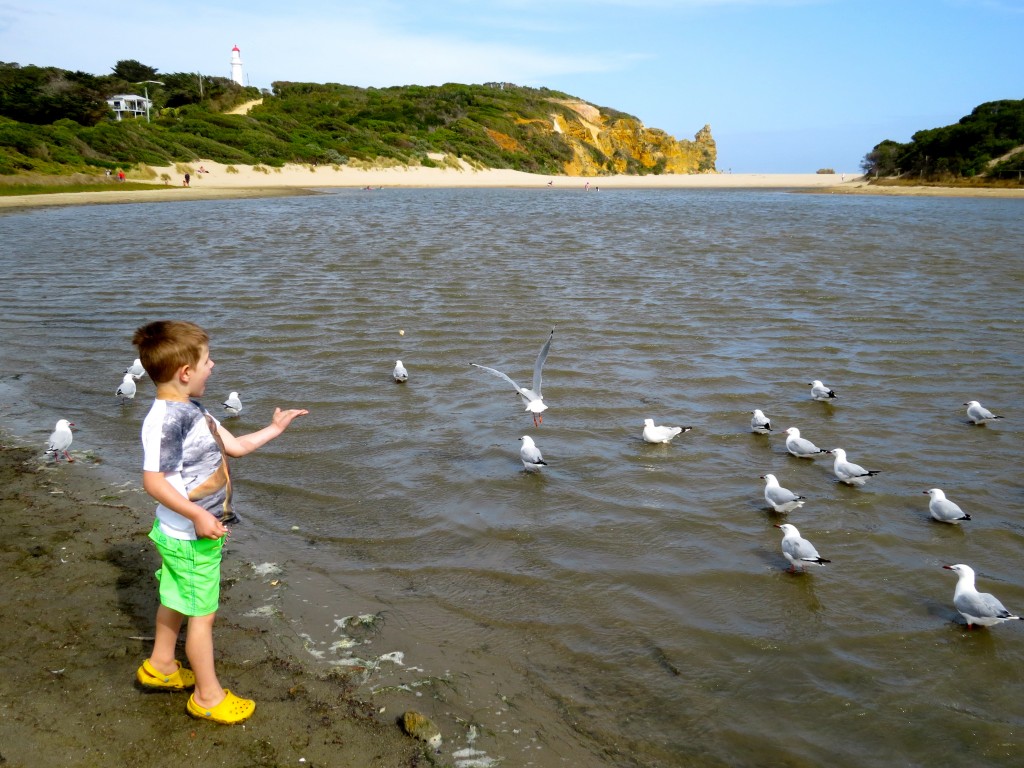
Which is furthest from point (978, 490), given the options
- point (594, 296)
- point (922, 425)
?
point (594, 296)

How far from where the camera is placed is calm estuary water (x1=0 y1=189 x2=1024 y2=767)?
3.91 meters

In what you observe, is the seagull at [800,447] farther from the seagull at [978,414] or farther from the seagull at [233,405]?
the seagull at [233,405]

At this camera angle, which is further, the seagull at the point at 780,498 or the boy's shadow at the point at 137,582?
the seagull at the point at 780,498

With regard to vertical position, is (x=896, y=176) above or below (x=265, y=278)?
above

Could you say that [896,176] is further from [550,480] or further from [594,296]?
[550,480]

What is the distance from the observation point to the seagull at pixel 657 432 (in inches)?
286

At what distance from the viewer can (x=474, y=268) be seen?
17.0 metres

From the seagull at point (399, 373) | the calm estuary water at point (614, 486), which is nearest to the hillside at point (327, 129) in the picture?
the calm estuary water at point (614, 486)

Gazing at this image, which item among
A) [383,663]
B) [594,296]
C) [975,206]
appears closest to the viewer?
[383,663]

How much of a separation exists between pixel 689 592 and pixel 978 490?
10.6 feet

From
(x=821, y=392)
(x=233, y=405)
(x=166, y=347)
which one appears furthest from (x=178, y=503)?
(x=821, y=392)

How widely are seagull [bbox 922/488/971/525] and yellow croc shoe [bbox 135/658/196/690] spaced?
533 centimetres

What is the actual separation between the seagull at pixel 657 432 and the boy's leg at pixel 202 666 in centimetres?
475

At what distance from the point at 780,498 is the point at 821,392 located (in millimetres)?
2885
